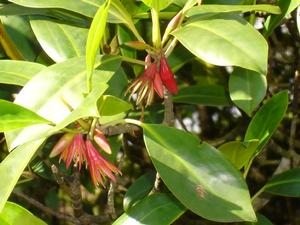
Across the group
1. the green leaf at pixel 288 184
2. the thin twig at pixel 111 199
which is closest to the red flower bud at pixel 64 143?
the thin twig at pixel 111 199

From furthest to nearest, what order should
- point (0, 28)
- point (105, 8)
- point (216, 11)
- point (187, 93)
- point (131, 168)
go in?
point (131, 168) → point (187, 93) → point (0, 28) → point (216, 11) → point (105, 8)

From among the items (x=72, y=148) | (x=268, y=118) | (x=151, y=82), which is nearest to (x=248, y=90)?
(x=268, y=118)

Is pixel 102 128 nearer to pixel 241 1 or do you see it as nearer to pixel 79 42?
pixel 79 42

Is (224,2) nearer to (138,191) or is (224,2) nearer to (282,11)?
(282,11)

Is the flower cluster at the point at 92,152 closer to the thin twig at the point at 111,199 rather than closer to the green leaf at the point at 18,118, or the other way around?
the green leaf at the point at 18,118

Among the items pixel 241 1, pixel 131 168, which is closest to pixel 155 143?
pixel 241 1

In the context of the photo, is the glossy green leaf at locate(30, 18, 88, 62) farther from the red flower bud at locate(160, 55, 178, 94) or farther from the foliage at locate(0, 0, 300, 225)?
the red flower bud at locate(160, 55, 178, 94)

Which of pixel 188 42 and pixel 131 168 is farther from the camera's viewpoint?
pixel 131 168
